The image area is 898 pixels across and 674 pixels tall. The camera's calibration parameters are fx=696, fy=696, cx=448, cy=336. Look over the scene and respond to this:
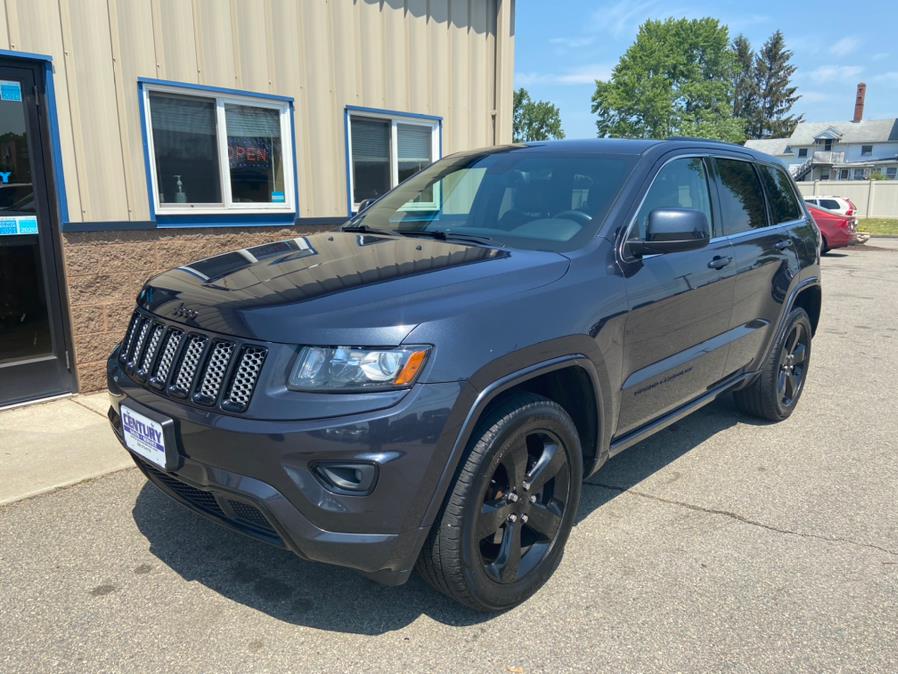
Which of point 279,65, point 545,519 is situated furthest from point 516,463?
point 279,65

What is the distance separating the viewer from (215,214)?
6203 mm

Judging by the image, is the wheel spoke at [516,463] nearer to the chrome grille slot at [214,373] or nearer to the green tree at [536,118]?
the chrome grille slot at [214,373]

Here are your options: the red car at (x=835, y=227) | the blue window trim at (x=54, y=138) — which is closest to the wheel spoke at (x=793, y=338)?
the blue window trim at (x=54, y=138)

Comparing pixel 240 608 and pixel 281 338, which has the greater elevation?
pixel 281 338

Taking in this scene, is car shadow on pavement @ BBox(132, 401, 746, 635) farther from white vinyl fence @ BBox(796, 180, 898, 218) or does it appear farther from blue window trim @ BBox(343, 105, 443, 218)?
white vinyl fence @ BBox(796, 180, 898, 218)

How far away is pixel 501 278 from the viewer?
268 centimetres

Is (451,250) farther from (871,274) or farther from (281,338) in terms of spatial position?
(871,274)

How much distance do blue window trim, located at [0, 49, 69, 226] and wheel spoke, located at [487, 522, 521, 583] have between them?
4.29 metres

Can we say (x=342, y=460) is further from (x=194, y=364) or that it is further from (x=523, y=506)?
(x=523, y=506)

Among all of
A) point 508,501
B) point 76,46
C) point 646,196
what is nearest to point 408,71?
point 76,46

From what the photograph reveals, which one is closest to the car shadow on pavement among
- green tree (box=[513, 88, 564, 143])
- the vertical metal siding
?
the vertical metal siding

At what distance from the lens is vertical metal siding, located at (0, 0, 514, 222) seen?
520 cm

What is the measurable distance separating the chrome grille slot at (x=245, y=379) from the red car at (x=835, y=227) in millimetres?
20037

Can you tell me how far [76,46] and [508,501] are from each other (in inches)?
188
